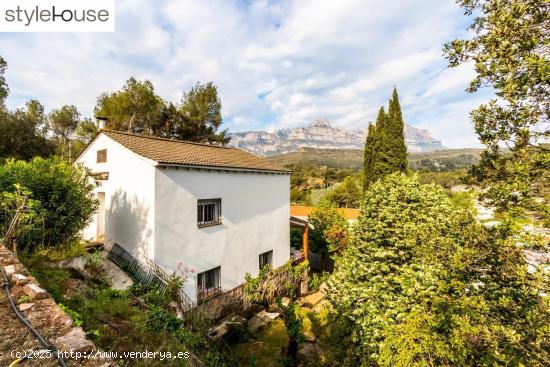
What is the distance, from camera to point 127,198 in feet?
38.0

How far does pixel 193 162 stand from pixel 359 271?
833 centimetres

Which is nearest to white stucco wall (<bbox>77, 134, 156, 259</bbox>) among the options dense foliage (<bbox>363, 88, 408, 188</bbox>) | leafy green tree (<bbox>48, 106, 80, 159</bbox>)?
dense foliage (<bbox>363, 88, 408, 188</bbox>)

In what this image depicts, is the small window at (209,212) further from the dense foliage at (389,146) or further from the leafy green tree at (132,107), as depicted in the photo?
the leafy green tree at (132,107)

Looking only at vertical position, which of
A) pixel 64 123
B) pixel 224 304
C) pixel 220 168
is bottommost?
pixel 224 304

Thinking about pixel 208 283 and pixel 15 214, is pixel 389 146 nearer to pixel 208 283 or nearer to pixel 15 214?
pixel 208 283

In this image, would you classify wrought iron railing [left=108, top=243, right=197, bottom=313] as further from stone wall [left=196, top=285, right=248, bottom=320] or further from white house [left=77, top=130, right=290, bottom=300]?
stone wall [left=196, top=285, right=248, bottom=320]

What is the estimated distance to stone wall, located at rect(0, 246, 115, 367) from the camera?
2.88m

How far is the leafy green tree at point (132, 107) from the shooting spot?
2819cm

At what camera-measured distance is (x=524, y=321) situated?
3.62 meters

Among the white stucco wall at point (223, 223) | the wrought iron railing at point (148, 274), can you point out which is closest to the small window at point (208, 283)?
the white stucco wall at point (223, 223)

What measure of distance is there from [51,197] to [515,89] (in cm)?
1267

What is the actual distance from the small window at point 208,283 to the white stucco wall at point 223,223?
0.27m

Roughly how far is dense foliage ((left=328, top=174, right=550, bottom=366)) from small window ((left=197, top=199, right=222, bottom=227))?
694 cm

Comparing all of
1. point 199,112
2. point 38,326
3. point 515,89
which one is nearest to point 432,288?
point 515,89
